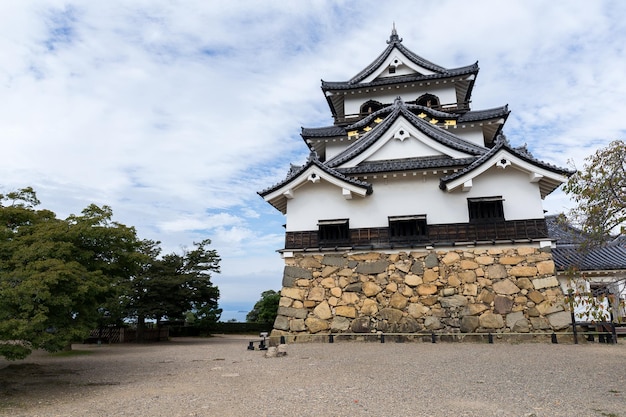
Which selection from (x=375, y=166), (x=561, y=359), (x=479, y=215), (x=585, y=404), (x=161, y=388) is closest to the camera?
(x=585, y=404)

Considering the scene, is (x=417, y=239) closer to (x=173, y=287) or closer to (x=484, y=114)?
(x=484, y=114)

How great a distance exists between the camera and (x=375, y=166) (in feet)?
46.8

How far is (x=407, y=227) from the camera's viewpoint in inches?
537

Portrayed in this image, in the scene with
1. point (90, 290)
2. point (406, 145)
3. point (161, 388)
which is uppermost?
point (406, 145)

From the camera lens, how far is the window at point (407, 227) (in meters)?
13.4

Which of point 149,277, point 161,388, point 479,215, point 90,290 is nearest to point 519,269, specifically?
point 479,215

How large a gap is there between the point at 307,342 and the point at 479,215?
7146 mm

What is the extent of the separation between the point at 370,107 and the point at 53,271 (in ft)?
53.4

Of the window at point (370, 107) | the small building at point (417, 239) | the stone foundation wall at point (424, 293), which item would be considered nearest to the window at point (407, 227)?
the small building at point (417, 239)

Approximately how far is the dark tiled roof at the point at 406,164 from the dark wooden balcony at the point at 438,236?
2.06m

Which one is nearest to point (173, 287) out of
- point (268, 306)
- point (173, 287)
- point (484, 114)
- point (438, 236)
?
point (173, 287)

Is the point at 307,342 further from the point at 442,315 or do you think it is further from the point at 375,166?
the point at 375,166

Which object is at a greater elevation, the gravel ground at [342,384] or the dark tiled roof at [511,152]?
the dark tiled roof at [511,152]

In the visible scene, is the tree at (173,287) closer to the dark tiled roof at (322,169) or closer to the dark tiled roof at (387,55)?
the dark tiled roof at (322,169)
